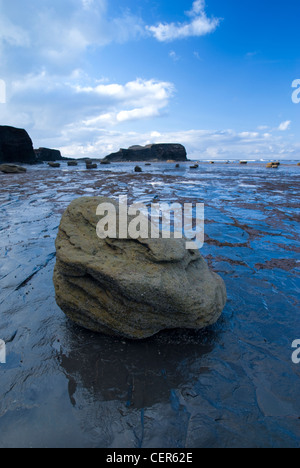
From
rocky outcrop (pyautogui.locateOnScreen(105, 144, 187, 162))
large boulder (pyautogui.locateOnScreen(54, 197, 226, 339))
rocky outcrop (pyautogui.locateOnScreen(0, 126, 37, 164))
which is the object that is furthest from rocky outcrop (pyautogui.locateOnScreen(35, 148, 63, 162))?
large boulder (pyautogui.locateOnScreen(54, 197, 226, 339))

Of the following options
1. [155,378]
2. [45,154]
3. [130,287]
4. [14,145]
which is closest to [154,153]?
[45,154]

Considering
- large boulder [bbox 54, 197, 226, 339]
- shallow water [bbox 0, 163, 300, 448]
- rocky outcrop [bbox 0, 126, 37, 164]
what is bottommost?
shallow water [bbox 0, 163, 300, 448]

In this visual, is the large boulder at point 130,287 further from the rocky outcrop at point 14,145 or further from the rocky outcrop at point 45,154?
the rocky outcrop at point 45,154

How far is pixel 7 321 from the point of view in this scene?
336 centimetres

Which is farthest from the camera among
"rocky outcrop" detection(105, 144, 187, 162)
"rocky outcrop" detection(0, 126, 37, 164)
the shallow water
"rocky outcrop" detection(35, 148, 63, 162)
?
"rocky outcrop" detection(105, 144, 187, 162)

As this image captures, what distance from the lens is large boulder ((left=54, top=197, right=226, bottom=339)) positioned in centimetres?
277

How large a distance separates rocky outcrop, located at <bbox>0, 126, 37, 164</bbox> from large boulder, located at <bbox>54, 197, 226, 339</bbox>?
49.9 meters

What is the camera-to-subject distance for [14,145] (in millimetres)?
45188

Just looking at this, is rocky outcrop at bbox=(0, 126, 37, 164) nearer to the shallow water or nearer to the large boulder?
the shallow water

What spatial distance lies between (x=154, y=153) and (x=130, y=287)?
→ 9380 centimetres

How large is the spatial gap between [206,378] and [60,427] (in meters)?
1.43

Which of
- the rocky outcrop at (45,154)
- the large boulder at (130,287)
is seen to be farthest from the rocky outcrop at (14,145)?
the large boulder at (130,287)
